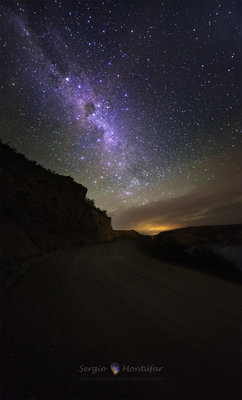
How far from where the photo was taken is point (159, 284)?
452 cm

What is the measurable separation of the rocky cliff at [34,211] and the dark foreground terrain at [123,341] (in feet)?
21.3

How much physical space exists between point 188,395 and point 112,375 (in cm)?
82

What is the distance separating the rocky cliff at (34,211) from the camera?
1046 centimetres

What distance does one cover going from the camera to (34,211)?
46.7 ft

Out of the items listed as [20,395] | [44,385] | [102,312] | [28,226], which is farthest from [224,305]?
[28,226]

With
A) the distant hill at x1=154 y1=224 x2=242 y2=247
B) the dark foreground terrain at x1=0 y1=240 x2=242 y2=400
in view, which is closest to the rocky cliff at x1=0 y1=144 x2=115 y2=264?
the dark foreground terrain at x1=0 y1=240 x2=242 y2=400

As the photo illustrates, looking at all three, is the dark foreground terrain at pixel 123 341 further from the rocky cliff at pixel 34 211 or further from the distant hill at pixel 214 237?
the rocky cliff at pixel 34 211

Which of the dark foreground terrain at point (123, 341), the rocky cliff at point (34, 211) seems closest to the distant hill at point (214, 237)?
the dark foreground terrain at point (123, 341)

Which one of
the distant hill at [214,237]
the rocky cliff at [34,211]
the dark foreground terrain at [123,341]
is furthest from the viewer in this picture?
the rocky cliff at [34,211]

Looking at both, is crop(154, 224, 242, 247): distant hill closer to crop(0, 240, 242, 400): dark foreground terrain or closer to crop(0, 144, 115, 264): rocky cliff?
crop(0, 240, 242, 400): dark foreground terrain

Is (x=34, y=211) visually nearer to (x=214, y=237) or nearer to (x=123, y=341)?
(x=123, y=341)

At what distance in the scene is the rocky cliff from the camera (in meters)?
10.5

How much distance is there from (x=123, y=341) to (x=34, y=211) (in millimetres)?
14420

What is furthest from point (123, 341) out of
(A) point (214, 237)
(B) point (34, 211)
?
(B) point (34, 211)
